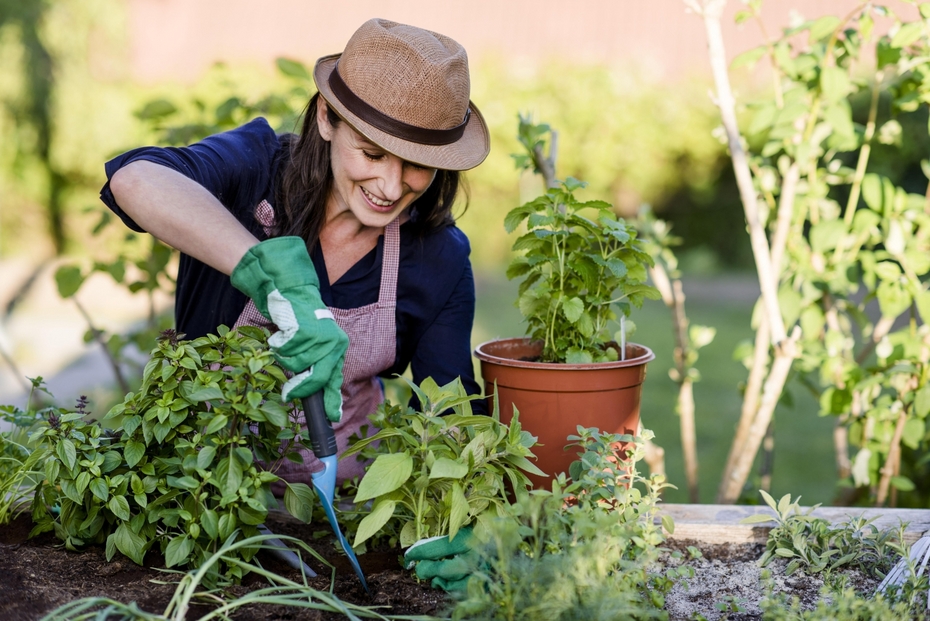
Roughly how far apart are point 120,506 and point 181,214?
487mm

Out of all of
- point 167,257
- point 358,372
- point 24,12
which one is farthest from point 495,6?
point 358,372

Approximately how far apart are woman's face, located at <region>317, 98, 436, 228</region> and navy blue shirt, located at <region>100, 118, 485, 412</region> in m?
0.19

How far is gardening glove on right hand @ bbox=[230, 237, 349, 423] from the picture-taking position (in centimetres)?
129

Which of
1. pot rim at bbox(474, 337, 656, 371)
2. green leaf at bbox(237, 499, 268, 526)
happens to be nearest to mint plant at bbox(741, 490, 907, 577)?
pot rim at bbox(474, 337, 656, 371)

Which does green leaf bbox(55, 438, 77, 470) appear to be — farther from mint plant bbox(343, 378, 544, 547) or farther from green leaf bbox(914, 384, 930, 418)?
green leaf bbox(914, 384, 930, 418)

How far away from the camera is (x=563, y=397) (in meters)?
1.54

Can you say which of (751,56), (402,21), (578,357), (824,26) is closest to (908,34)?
(824,26)

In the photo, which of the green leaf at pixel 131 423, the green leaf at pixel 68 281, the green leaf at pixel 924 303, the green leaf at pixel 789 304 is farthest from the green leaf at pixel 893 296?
the green leaf at pixel 68 281

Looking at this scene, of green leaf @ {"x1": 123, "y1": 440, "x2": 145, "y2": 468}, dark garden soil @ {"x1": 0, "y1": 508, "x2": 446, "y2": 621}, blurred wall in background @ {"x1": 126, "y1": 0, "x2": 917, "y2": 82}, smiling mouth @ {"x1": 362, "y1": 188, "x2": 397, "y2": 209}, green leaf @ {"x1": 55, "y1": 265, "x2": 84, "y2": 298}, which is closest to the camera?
dark garden soil @ {"x1": 0, "y1": 508, "x2": 446, "y2": 621}

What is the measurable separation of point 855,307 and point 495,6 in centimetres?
752

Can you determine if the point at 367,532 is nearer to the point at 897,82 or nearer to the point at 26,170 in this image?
the point at 897,82

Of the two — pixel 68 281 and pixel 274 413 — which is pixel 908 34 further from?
pixel 68 281

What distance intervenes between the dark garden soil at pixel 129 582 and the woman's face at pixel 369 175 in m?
0.66

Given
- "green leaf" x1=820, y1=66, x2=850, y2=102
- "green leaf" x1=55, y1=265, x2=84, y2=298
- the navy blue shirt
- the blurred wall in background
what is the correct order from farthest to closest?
the blurred wall in background
"green leaf" x1=55, y1=265, x2=84, y2=298
"green leaf" x1=820, y1=66, x2=850, y2=102
the navy blue shirt
